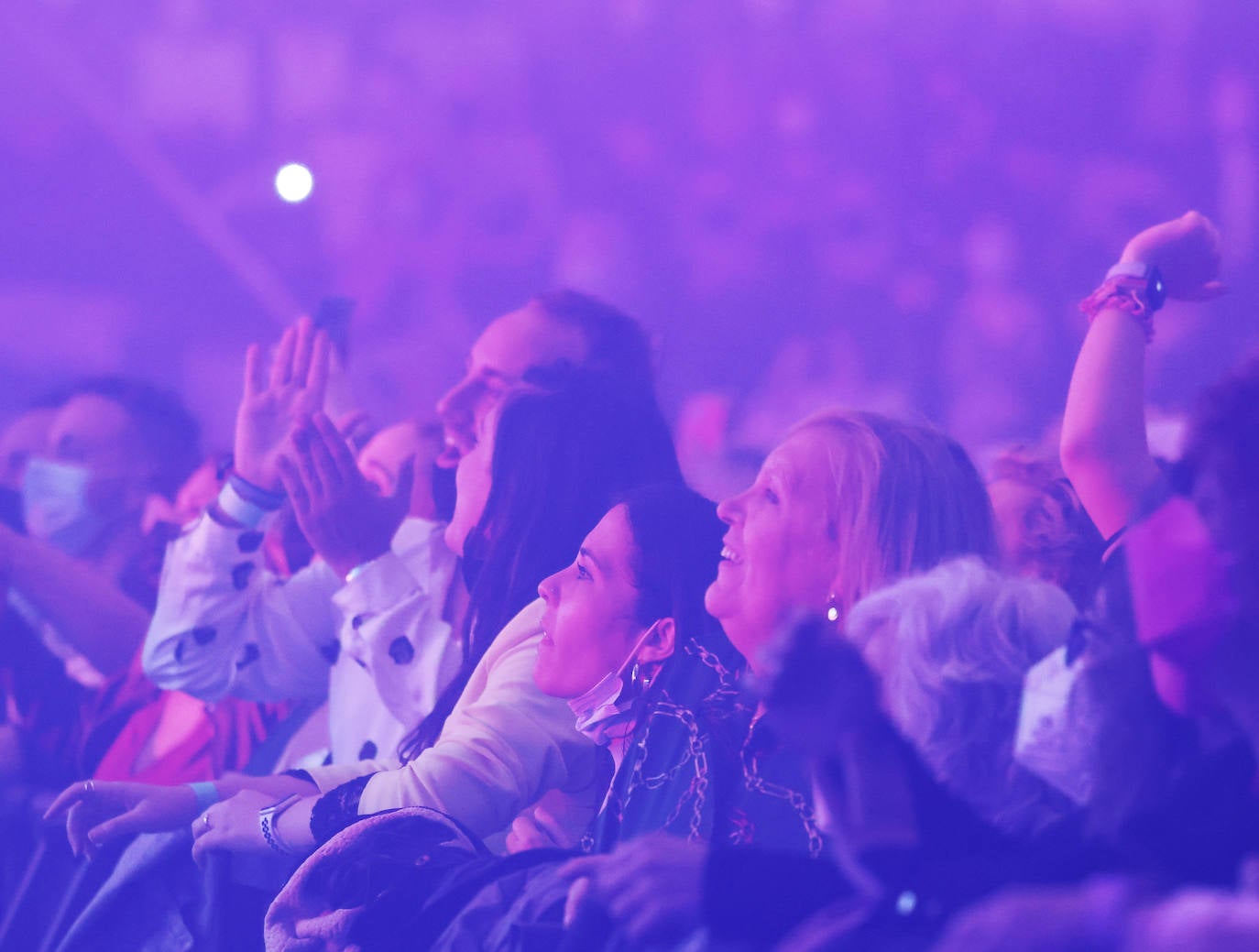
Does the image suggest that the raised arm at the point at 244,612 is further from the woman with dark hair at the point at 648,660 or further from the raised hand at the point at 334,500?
the woman with dark hair at the point at 648,660

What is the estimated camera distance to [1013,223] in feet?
6.51

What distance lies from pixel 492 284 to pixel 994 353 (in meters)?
0.95

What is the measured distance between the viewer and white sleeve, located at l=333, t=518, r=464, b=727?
1.97m

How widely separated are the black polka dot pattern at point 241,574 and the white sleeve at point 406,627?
0.79 feet

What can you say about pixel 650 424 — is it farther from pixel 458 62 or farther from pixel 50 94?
pixel 50 94

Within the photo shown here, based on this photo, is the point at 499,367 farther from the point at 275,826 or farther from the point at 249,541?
the point at 275,826

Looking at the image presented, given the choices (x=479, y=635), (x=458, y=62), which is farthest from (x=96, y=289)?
(x=479, y=635)

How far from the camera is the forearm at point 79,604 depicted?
2.50 meters

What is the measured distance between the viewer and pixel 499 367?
2145 millimetres

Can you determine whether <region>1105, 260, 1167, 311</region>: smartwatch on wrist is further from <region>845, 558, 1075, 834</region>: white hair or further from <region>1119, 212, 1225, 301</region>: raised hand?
<region>845, 558, 1075, 834</region>: white hair

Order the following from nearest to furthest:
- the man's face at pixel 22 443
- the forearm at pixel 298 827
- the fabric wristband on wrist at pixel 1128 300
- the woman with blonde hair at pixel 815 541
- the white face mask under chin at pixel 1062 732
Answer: the white face mask under chin at pixel 1062 732 < the woman with blonde hair at pixel 815 541 < the fabric wristband on wrist at pixel 1128 300 < the forearm at pixel 298 827 < the man's face at pixel 22 443

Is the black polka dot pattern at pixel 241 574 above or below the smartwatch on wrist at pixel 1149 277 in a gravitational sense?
above

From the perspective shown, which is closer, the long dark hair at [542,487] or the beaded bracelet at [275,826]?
the beaded bracelet at [275,826]

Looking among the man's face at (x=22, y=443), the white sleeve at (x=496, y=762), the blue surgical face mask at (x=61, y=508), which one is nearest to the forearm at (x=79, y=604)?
the blue surgical face mask at (x=61, y=508)
